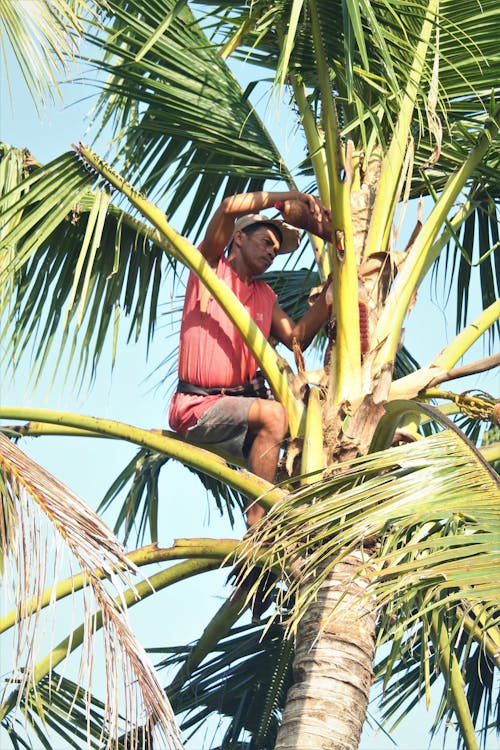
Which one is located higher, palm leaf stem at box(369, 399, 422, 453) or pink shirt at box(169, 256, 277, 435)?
pink shirt at box(169, 256, 277, 435)

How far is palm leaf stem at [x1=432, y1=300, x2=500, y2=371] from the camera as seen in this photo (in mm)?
4641

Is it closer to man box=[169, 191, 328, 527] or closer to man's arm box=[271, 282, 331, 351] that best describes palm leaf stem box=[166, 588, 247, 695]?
man box=[169, 191, 328, 527]

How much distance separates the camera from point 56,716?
5062 millimetres

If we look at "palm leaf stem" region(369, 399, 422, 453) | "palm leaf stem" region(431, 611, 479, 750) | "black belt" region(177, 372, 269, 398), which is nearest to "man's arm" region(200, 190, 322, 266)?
"black belt" region(177, 372, 269, 398)

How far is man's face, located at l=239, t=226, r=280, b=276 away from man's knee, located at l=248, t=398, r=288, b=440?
3.32 feet

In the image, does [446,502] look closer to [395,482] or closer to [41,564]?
[395,482]

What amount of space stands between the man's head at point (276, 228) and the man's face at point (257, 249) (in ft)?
0.12

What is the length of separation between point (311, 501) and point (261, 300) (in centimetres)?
183

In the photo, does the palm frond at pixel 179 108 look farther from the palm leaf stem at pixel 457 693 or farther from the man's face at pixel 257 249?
the palm leaf stem at pixel 457 693

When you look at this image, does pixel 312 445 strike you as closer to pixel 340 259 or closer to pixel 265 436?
pixel 265 436

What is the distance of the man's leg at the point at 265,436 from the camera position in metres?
4.66

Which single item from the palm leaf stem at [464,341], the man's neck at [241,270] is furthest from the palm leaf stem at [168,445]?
the man's neck at [241,270]

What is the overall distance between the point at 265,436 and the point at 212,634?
3.52 feet

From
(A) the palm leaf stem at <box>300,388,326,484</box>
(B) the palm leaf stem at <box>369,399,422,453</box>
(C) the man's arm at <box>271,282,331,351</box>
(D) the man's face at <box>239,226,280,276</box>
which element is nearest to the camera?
(B) the palm leaf stem at <box>369,399,422,453</box>
